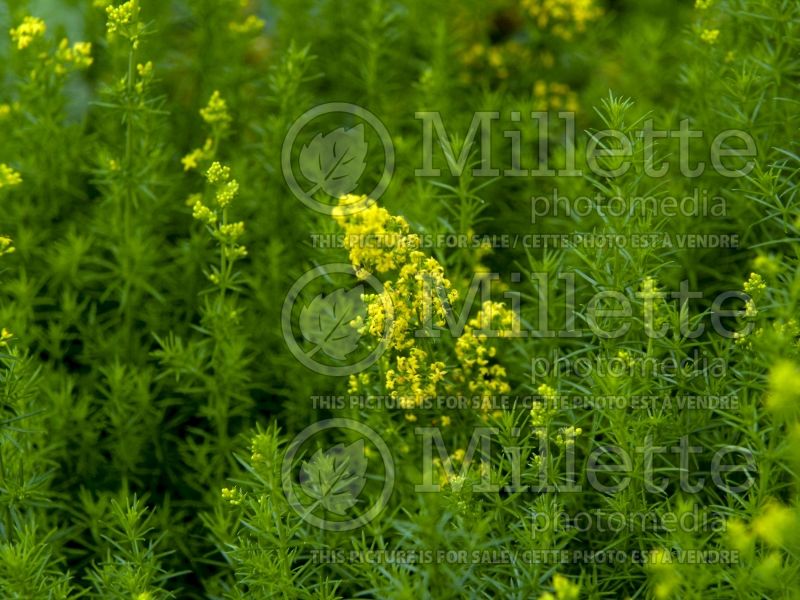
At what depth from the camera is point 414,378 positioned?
248 centimetres

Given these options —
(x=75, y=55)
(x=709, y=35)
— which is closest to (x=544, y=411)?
(x=709, y=35)

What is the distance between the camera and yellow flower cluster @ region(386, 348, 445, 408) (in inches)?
97.9

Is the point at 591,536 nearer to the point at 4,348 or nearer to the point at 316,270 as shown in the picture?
the point at 316,270

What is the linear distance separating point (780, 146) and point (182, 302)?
2.08 m

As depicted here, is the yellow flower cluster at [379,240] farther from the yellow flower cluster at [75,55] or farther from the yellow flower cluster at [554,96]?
the yellow flower cluster at [554,96]

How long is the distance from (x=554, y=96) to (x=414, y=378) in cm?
185

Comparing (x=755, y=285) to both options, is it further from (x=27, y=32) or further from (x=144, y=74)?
(x=27, y=32)

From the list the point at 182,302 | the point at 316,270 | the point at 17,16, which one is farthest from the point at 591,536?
the point at 17,16

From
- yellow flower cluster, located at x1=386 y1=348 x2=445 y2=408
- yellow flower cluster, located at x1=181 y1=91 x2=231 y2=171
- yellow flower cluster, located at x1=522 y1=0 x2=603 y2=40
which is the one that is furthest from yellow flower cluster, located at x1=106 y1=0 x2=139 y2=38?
yellow flower cluster, located at x1=522 y1=0 x2=603 y2=40

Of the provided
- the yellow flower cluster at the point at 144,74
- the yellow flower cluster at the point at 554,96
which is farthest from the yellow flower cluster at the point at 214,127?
the yellow flower cluster at the point at 554,96

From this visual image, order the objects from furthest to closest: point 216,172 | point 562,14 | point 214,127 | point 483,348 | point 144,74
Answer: point 562,14 → point 214,127 → point 144,74 → point 216,172 → point 483,348

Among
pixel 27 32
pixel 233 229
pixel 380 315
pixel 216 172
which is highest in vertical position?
pixel 27 32

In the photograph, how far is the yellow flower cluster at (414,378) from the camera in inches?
97.9

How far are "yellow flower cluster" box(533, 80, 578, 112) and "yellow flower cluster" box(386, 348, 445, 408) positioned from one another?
1636mm
